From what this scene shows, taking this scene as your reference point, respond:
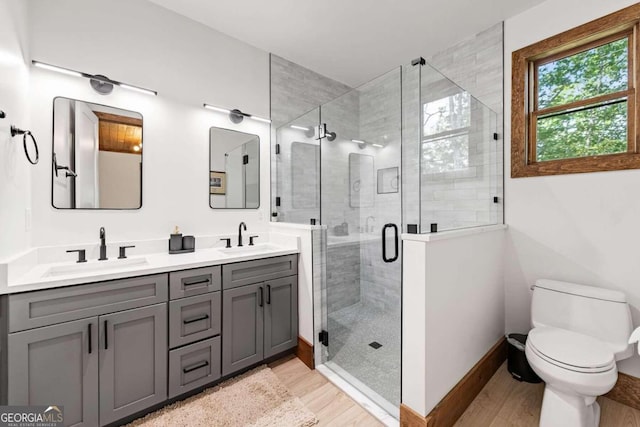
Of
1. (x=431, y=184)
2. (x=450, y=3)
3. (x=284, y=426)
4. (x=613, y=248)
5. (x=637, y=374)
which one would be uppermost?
(x=450, y=3)

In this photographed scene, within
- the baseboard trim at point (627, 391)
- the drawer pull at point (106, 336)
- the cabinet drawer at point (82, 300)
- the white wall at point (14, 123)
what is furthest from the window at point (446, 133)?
the white wall at point (14, 123)

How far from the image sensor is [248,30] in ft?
8.04

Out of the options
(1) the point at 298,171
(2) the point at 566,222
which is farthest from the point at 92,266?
(2) the point at 566,222

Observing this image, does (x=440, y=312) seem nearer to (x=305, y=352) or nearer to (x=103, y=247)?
(x=305, y=352)

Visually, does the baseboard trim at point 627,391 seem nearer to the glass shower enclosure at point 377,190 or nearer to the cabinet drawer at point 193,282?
the glass shower enclosure at point 377,190

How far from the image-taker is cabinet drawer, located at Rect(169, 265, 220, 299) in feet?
5.47

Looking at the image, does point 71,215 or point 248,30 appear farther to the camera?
point 248,30

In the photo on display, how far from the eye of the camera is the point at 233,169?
2564 mm

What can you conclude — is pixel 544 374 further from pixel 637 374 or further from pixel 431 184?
pixel 431 184

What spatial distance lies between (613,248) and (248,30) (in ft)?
11.0

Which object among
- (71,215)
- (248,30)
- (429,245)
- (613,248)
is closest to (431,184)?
(429,245)

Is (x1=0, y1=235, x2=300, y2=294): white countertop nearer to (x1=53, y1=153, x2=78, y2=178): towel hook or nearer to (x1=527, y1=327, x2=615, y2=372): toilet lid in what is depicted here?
(x1=53, y1=153, x2=78, y2=178): towel hook

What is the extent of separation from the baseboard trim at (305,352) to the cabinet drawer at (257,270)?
58 centimetres

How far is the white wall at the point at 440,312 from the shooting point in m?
1.42
